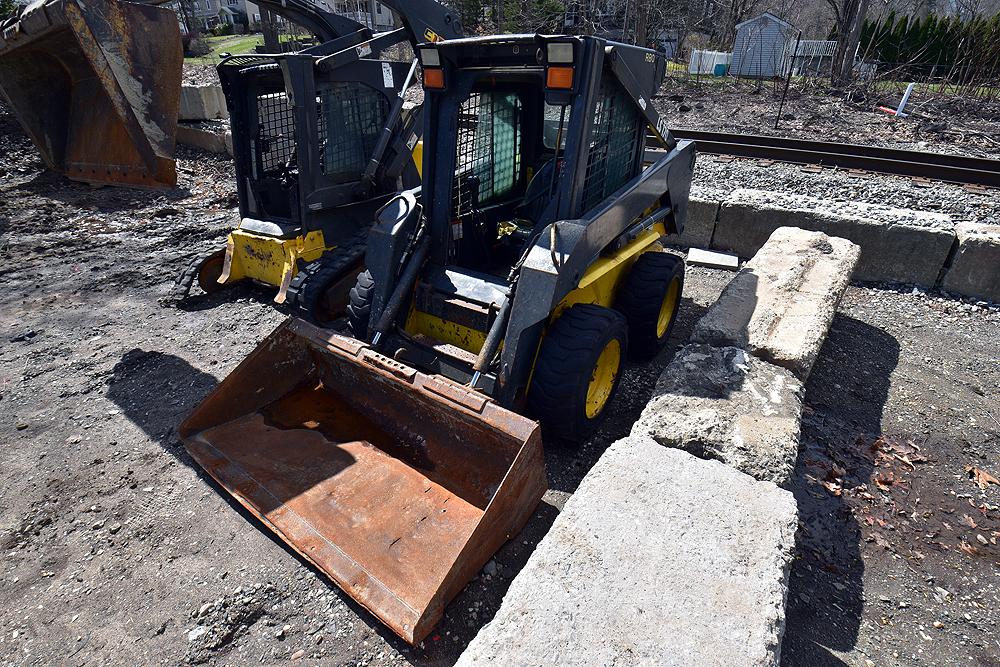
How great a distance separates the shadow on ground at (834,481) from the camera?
249cm

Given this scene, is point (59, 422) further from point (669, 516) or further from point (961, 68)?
point (961, 68)

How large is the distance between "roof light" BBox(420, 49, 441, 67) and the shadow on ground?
10.7 feet

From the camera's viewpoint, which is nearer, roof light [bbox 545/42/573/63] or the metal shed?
roof light [bbox 545/42/573/63]

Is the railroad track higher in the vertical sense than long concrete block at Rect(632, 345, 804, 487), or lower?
higher

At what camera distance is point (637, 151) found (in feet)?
13.5

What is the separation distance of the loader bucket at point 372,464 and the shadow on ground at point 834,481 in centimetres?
134

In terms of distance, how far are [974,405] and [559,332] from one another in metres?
3.12

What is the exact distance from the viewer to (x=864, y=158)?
856 cm

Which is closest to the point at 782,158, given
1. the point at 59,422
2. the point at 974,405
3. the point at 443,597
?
the point at 974,405

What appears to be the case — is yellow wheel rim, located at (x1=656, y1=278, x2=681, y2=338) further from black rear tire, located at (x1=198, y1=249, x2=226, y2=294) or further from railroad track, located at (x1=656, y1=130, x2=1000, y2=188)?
railroad track, located at (x1=656, y1=130, x2=1000, y2=188)

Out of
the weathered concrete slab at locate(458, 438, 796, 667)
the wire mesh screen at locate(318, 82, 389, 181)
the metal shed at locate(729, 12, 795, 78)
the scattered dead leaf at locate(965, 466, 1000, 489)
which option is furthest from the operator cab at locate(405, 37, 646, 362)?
the metal shed at locate(729, 12, 795, 78)

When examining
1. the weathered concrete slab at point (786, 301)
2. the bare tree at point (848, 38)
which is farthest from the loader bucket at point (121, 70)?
the bare tree at point (848, 38)

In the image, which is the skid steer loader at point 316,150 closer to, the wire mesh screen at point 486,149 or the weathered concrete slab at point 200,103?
the wire mesh screen at point 486,149

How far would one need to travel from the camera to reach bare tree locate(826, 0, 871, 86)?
657 inches
